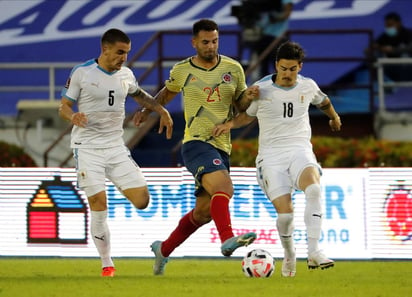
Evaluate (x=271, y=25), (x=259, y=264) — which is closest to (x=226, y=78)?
(x=259, y=264)

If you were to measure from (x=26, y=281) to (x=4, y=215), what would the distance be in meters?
4.45

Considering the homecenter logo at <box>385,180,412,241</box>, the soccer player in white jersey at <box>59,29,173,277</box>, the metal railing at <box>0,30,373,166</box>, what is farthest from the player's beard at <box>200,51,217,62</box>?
the metal railing at <box>0,30,373,166</box>

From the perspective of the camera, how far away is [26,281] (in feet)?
43.1

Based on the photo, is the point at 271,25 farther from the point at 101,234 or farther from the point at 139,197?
the point at 101,234

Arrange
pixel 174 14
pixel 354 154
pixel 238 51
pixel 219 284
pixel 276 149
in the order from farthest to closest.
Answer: pixel 174 14 < pixel 238 51 < pixel 354 154 < pixel 276 149 < pixel 219 284

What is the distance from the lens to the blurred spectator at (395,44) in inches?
878

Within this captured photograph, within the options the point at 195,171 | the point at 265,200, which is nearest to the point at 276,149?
the point at 195,171

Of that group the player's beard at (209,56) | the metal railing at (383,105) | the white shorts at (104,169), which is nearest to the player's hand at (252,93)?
the player's beard at (209,56)

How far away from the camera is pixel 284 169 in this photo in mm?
13234

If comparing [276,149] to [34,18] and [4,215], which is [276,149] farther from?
[34,18]

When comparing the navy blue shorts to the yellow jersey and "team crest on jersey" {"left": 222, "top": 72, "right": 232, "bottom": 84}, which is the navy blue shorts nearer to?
the yellow jersey

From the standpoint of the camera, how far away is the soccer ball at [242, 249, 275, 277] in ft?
43.3

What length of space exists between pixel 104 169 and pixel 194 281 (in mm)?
1563

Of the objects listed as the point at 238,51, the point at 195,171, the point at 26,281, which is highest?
the point at 238,51
